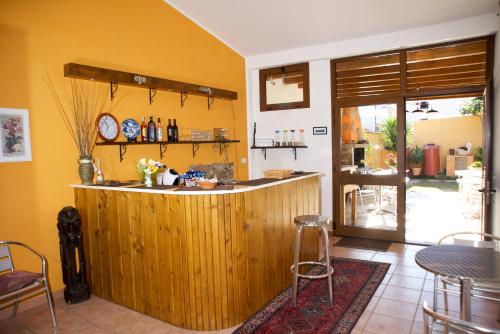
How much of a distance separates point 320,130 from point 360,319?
321 centimetres

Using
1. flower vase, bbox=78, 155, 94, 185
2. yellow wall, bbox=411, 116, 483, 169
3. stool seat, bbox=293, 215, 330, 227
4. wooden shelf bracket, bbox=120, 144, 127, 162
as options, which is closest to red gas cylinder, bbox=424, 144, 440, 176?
yellow wall, bbox=411, 116, 483, 169

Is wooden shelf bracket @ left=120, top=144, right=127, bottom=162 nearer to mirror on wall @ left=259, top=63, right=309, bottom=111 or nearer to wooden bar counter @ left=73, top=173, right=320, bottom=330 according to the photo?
wooden bar counter @ left=73, top=173, right=320, bottom=330

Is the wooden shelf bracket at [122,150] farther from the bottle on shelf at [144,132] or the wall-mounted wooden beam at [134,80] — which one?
the wall-mounted wooden beam at [134,80]

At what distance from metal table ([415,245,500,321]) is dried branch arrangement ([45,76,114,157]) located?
120 inches

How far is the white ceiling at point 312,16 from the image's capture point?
394 centimetres

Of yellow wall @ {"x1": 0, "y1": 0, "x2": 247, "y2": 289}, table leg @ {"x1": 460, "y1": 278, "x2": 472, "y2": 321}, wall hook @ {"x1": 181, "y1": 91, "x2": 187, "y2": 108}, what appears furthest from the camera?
wall hook @ {"x1": 181, "y1": 91, "x2": 187, "y2": 108}

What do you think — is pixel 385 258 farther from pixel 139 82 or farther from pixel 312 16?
pixel 139 82

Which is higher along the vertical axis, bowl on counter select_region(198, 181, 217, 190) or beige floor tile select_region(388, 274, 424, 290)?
bowl on counter select_region(198, 181, 217, 190)

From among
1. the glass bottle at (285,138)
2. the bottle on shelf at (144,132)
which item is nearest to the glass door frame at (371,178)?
the glass bottle at (285,138)

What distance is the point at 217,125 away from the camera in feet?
17.0

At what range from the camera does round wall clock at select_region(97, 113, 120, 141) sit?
3455mm

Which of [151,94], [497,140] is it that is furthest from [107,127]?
[497,140]

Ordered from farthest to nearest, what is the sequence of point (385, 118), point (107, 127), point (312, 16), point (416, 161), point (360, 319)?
point (416, 161), point (385, 118), point (312, 16), point (107, 127), point (360, 319)

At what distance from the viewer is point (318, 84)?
5.27 metres
